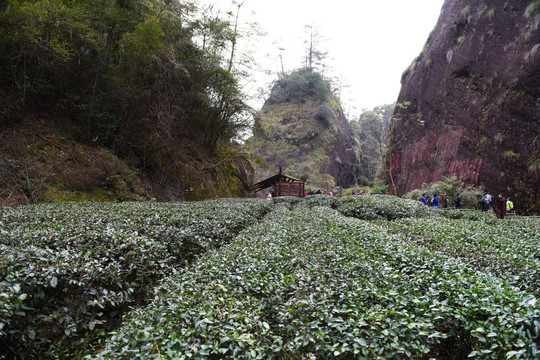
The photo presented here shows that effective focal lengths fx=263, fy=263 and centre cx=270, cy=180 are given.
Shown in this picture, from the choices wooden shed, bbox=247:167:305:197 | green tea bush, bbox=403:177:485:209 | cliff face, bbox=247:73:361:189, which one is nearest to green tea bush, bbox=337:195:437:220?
green tea bush, bbox=403:177:485:209

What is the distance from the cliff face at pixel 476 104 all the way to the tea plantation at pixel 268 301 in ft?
45.9

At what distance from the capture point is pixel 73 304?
2.57m

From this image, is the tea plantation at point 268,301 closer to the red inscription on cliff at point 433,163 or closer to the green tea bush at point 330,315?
the green tea bush at point 330,315

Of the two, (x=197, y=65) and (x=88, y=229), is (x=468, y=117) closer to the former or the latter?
(x=197, y=65)

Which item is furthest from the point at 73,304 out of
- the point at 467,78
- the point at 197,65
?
the point at 467,78

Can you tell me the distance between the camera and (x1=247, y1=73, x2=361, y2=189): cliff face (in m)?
38.6

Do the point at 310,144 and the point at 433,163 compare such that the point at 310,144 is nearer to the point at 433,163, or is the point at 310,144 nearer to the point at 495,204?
the point at 433,163

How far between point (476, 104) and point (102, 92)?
851 inches

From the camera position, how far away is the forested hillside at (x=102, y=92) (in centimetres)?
793

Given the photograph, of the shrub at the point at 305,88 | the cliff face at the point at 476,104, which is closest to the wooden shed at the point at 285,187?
the cliff face at the point at 476,104

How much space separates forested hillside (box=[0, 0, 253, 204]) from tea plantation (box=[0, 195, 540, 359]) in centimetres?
559

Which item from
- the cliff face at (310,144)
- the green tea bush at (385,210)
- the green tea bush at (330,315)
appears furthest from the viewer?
the cliff face at (310,144)

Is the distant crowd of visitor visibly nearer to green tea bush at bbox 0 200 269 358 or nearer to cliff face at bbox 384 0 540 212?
cliff face at bbox 384 0 540 212

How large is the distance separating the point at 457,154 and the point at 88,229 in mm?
21155
